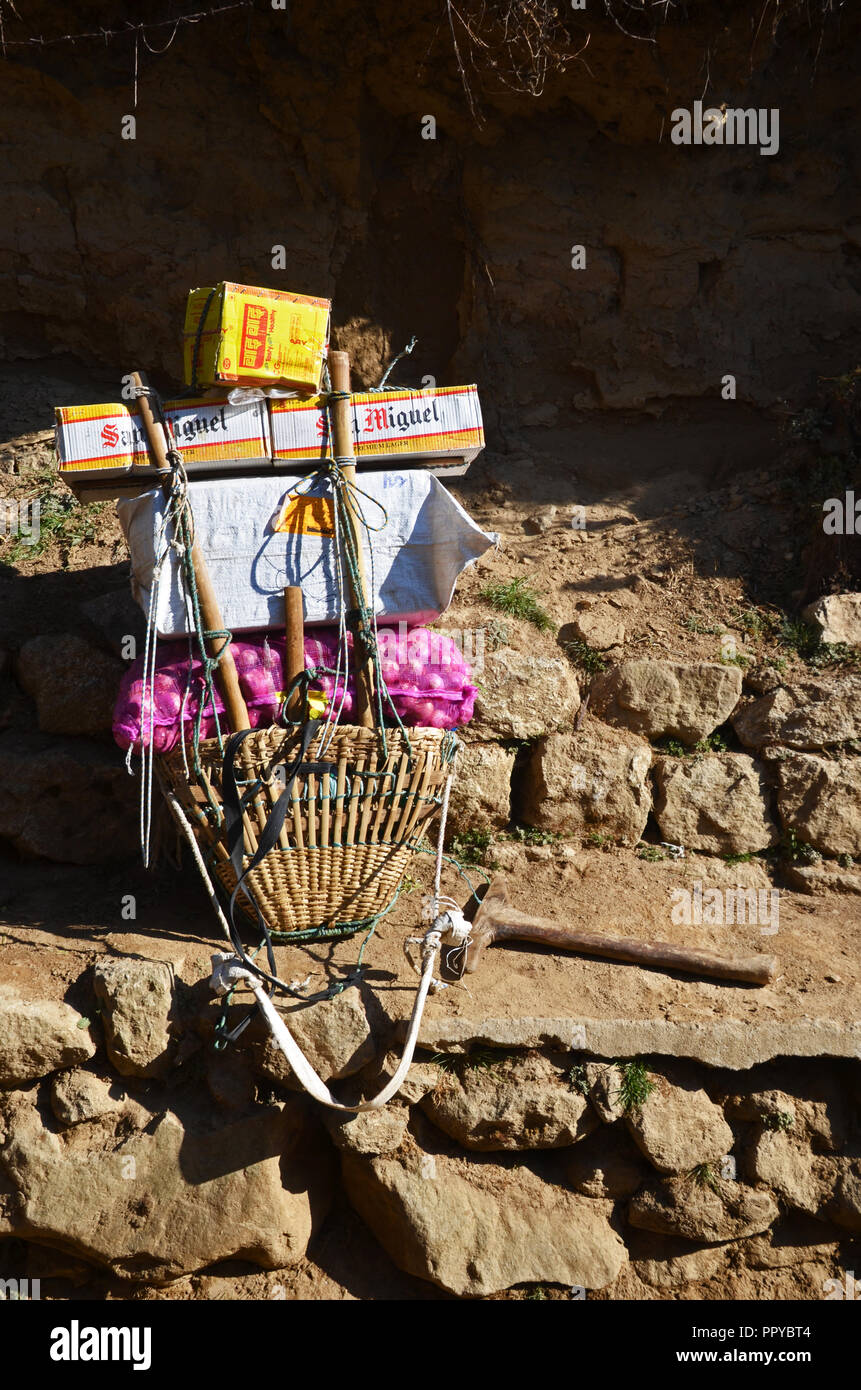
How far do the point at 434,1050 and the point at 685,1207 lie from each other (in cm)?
89

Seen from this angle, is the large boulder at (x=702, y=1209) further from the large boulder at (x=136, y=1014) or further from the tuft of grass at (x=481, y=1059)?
the large boulder at (x=136, y=1014)

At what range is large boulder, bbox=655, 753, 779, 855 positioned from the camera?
158 inches

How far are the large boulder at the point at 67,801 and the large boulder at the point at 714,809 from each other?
1.97 metres

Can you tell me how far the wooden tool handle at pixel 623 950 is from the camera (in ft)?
10.9

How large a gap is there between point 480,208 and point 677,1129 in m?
4.14

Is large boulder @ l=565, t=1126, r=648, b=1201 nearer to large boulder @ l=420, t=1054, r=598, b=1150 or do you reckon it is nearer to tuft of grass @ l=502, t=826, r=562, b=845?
large boulder @ l=420, t=1054, r=598, b=1150

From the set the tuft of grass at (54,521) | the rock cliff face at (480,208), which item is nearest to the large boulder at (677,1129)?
the rock cliff face at (480,208)

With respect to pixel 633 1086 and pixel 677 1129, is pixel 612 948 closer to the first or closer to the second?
pixel 633 1086

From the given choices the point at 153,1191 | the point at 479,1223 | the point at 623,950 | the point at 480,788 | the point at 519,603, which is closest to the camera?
the point at 153,1191

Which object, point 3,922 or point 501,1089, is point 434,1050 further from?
point 3,922

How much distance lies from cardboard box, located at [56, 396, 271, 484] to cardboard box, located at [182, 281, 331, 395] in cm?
11

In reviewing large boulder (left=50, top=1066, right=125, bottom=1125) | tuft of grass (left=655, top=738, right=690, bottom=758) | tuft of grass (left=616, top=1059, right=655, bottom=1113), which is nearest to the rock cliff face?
tuft of grass (left=655, top=738, right=690, bottom=758)

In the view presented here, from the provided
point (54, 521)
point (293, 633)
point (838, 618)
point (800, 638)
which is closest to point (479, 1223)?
point (293, 633)

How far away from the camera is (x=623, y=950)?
132 inches
